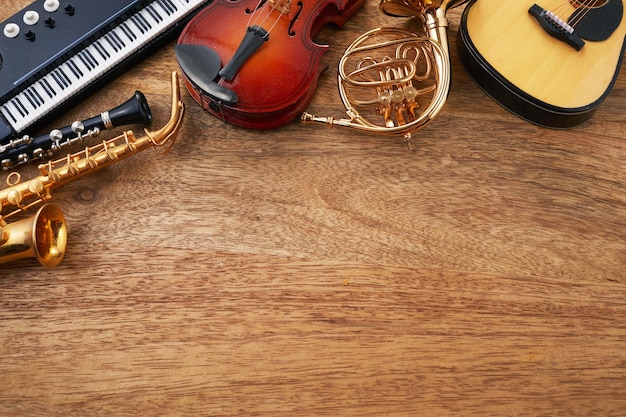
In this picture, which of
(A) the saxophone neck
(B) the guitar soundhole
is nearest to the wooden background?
(A) the saxophone neck

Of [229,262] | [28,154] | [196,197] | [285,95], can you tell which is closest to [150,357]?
[229,262]

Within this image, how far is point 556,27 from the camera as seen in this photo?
1597 mm

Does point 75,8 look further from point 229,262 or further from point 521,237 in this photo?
point 521,237

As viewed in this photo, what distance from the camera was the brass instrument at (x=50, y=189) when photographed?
1.39 metres

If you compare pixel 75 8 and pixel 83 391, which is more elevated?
pixel 75 8

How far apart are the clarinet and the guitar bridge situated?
3.75ft

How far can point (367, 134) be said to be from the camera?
5.34 feet

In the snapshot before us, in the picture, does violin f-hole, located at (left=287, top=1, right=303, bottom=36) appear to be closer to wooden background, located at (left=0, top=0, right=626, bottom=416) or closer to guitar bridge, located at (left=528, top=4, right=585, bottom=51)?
wooden background, located at (left=0, top=0, right=626, bottom=416)

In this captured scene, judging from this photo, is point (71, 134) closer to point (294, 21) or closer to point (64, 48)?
point (64, 48)

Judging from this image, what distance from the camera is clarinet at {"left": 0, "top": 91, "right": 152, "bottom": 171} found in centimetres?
149

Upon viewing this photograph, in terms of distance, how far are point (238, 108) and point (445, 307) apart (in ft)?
2.50

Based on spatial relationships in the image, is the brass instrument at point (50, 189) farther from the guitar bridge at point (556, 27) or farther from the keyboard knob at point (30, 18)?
the guitar bridge at point (556, 27)

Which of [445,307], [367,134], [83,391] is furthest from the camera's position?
[367,134]

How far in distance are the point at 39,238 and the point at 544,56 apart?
1.46m
